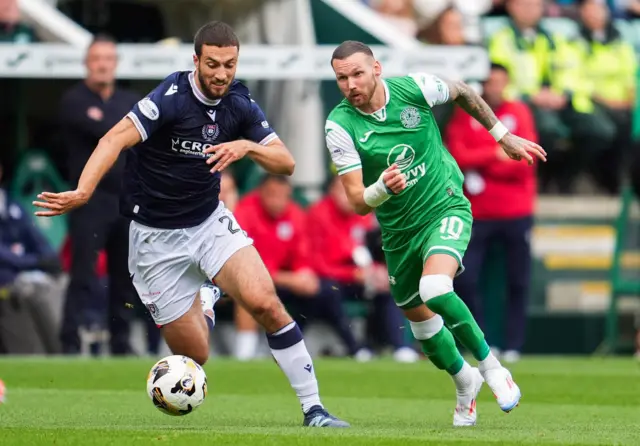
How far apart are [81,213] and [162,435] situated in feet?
22.9

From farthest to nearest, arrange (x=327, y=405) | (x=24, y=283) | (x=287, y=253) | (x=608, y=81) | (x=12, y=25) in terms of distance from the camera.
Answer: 1. (x=608, y=81)
2. (x=287, y=253)
3. (x=12, y=25)
4. (x=24, y=283)
5. (x=327, y=405)

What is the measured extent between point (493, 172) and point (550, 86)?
2.71 metres

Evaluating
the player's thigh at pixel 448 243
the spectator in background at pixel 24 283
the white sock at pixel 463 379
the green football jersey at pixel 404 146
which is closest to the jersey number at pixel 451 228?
the player's thigh at pixel 448 243

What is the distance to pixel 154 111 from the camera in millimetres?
9383

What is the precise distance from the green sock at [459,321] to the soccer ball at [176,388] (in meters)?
1.49

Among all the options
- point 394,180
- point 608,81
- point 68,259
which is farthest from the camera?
point 608,81

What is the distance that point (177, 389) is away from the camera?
30.0 ft

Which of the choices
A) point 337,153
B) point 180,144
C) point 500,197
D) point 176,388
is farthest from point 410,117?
point 500,197

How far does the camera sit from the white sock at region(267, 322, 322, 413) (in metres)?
9.36

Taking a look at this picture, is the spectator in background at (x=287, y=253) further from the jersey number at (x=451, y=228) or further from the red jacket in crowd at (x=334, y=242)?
the jersey number at (x=451, y=228)

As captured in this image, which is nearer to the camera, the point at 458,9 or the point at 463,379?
the point at 463,379

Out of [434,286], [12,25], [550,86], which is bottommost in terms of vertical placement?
[550,86]

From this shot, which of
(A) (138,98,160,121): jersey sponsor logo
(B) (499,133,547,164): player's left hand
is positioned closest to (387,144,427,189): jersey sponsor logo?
(B) (499,133,547,164): player's left hand

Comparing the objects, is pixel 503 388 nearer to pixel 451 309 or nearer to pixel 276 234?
pixel 451 309
